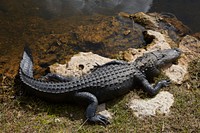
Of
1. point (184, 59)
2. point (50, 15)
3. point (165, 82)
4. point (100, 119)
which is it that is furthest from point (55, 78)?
point (50, 15)

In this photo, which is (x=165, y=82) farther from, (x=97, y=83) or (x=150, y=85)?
(x=97, y=83)

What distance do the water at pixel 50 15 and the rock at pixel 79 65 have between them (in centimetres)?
97

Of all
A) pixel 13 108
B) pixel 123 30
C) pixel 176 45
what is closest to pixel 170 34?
pixel 176 45

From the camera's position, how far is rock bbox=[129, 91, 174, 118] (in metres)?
5.41

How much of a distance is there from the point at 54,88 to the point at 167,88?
7.31ft

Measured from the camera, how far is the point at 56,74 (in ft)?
19.9

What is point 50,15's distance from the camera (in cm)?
879

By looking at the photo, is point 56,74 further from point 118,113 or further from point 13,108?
point 118,113

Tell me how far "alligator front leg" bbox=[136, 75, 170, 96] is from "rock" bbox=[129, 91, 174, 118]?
0.12 metres

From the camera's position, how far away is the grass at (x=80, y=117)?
5152mm

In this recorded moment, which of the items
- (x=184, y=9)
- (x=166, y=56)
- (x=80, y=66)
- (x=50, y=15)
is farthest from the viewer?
(x=184, y=9)

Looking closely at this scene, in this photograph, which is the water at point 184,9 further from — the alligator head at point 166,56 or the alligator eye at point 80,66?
the alligator eye at point 80,66

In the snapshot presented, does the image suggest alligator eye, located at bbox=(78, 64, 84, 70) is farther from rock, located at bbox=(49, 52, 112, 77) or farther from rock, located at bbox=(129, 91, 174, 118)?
rock, located at bbox=(129, 91, 174, 118)

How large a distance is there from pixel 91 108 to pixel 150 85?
4.35 feet
